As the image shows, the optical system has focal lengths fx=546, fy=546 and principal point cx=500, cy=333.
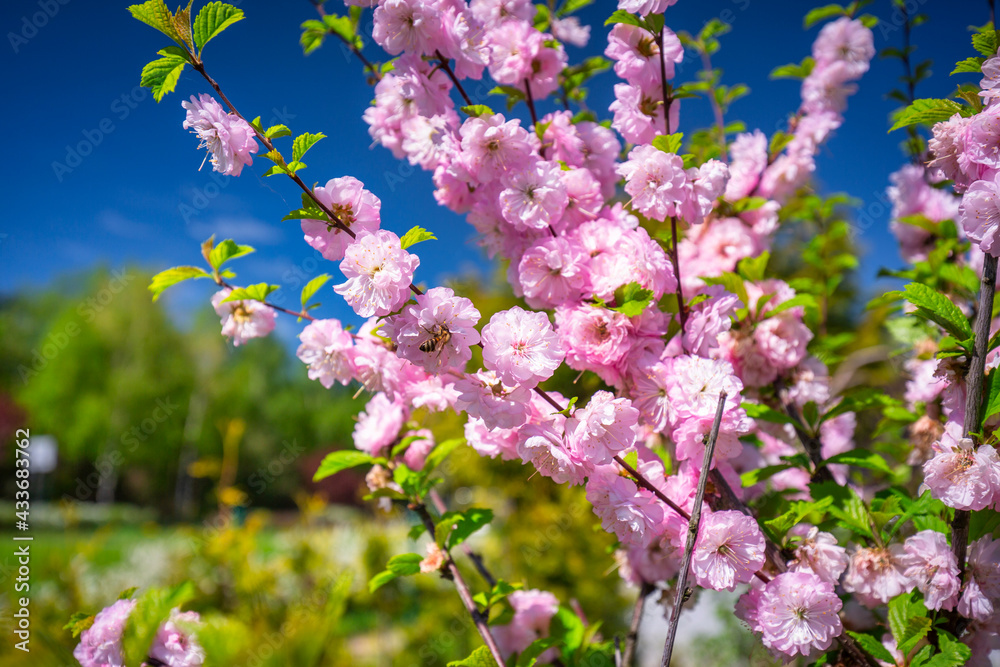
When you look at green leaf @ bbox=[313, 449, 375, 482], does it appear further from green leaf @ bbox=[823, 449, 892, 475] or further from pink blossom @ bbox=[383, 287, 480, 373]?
green leaf @ bbox=[823, 449, 892, 475]

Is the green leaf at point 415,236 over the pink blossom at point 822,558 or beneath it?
over

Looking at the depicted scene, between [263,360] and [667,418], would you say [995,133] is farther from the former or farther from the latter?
[263,360]

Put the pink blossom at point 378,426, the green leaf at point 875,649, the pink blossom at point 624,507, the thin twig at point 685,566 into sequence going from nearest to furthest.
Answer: the thin twig at point 685,566
the pink blossom at point 624,507
the green leaf at point 875,649
the pink blossom at point 378,426

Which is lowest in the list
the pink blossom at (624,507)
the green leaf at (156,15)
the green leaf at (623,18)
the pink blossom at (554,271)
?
the pink blossom at (624,507)

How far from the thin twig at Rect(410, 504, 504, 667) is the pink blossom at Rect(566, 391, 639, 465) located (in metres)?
0.59

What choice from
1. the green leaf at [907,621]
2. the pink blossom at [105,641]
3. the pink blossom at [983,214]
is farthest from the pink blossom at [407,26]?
the green leaf at [907,621]

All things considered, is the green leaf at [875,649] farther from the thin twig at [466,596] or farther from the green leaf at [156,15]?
the green leaf at [156,15]

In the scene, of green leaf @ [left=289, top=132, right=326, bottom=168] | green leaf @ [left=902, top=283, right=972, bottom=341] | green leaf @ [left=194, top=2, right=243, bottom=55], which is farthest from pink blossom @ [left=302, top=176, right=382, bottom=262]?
green leaf @ [left=902, top=283, right=972, bottom=341]

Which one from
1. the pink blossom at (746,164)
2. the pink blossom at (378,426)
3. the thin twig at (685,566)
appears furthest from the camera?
the pink blossom at (746,164)

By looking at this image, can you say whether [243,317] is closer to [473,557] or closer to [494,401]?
[494,401]

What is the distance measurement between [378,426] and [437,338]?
27.7 inches

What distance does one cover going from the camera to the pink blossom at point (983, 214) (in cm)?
88

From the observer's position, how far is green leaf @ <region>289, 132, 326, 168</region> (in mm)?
961

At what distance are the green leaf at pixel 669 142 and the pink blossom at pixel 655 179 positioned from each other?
0.01 m
